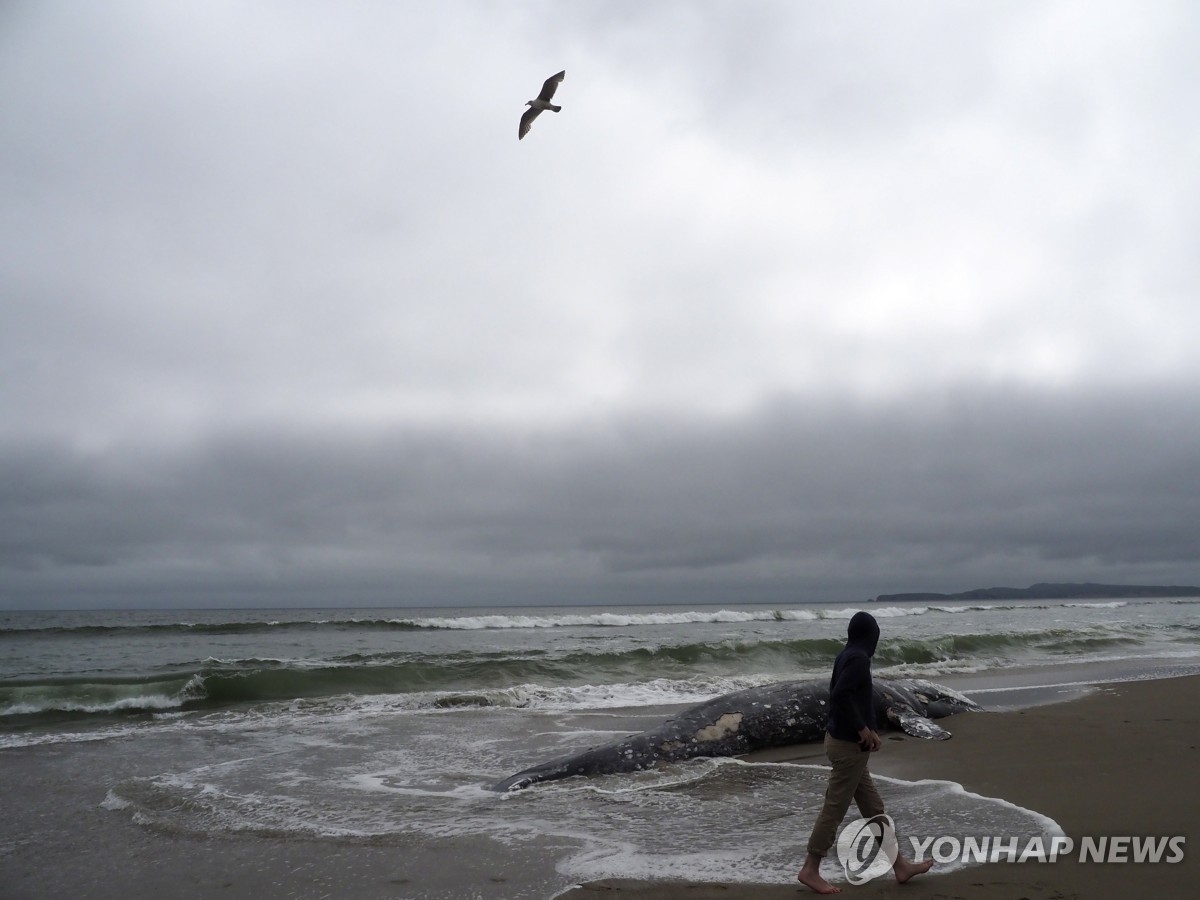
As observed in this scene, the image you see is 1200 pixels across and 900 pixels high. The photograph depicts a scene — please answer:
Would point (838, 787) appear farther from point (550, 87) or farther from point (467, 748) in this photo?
point (550, 87)

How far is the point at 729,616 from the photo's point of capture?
56.3 m

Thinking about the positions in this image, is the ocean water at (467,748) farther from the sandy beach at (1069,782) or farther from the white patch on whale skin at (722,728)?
the white patch on whale skin at (722,728)

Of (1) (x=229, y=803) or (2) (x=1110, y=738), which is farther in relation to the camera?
(2) (x=1110, y=738)

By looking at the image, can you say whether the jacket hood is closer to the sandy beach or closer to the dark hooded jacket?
the dark hooded jacket

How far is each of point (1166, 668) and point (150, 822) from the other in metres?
21.1

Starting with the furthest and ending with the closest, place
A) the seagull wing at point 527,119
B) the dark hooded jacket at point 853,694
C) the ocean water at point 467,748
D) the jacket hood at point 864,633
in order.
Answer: the seagull wing at point 527,119 < the ocean water at point 467,748 < the jacket hood at point 864,633 < the dark hooded jacket at point 853,694

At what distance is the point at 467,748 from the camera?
34.0 feet

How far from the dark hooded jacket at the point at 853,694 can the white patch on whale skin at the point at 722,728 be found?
4.50m

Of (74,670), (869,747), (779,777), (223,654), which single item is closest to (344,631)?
(223,654)

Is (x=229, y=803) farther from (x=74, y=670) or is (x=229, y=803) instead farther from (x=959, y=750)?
(x=74, y=670)

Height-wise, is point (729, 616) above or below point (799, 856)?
below

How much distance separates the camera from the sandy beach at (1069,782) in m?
4.54

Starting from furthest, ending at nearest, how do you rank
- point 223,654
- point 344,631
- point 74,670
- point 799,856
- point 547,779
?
1. point 344,631
2. point 223,654
3. point 74,670
4. point 547,779
5. point 799,856

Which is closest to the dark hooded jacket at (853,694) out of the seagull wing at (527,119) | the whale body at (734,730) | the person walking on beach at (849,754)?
the person walking on beach at (849,754)
